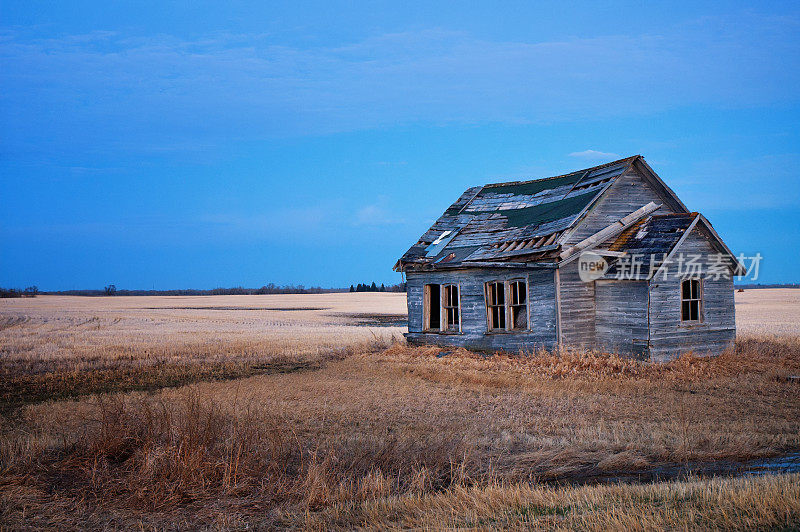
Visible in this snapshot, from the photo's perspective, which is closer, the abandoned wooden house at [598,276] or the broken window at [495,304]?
the abandoned wooden house at [598,276]

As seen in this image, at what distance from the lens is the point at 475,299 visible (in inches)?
792

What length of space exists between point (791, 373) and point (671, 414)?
21.0ft

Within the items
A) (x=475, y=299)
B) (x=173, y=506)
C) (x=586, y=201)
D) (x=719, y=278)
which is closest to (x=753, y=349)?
(x=719, y=278)

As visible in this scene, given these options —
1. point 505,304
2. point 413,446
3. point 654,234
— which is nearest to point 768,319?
point 654,234

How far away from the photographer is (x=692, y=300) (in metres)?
17.6

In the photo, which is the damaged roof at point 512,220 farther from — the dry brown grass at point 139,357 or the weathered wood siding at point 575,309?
the dry brown grass at point 139,357

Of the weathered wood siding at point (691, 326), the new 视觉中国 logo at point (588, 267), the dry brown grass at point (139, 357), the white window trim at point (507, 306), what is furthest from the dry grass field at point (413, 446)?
the new 视觉中国 logo at point (588, 267)

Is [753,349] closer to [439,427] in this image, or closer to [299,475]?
[439,427]

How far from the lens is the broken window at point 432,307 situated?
21.9 metres

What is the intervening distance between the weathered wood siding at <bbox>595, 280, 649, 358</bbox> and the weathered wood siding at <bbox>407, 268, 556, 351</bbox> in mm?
1430

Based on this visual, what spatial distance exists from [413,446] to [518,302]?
1170 centimetres

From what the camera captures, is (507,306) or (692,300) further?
(507,306)

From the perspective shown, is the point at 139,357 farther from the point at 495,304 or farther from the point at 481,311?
the point at 495,304

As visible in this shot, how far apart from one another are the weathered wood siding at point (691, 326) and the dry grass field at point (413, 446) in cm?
78
